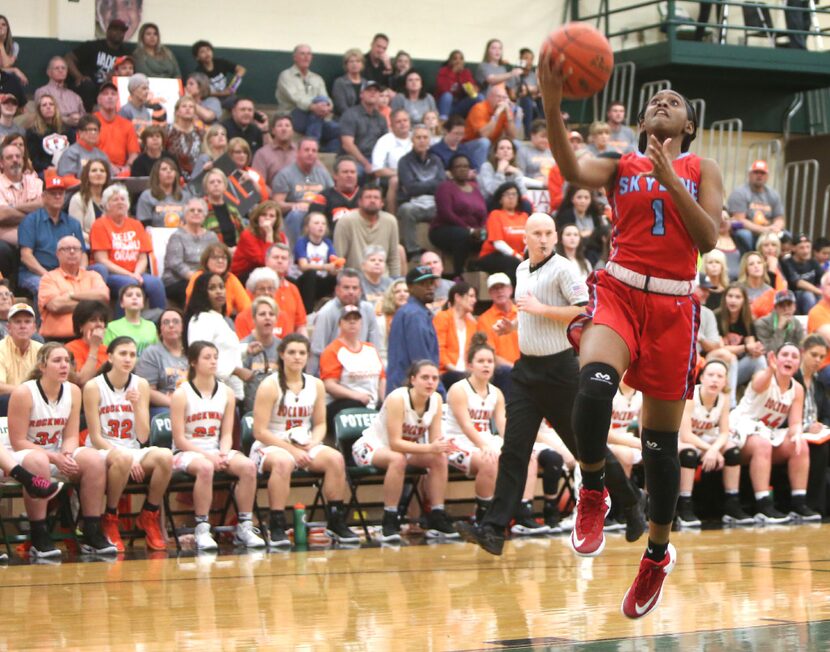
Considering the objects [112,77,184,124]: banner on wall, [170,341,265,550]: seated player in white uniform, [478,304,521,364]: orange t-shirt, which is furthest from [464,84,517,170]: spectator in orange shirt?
[170,341,265,550]: seated player in white uniform

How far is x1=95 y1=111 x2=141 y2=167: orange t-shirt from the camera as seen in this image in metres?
12.4

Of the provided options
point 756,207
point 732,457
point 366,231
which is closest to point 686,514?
point 732,457

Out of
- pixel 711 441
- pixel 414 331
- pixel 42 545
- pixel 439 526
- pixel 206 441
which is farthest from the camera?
pixel 711 441

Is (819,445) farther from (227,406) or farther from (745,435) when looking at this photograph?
(227,406)

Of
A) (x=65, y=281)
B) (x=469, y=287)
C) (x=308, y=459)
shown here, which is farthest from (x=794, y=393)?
(x=65, y=281)

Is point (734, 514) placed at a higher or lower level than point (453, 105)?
lower

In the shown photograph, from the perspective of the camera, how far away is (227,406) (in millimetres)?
9023

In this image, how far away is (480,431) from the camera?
9617mm

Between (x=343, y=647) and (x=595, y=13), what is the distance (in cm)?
1401

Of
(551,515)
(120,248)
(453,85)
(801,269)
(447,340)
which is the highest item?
(453,85)

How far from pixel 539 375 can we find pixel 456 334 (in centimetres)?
339

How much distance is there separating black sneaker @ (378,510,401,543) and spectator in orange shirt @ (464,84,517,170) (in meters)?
6.11

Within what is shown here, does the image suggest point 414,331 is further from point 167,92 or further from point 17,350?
point 167,92

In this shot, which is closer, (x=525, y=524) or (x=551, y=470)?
(x=525, y=524)
